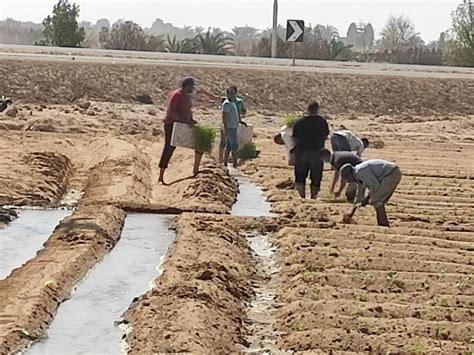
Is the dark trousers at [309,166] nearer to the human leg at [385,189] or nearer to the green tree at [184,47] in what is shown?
the human leg at [385,189]

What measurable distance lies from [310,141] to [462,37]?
32296 mm

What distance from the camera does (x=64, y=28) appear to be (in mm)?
41219

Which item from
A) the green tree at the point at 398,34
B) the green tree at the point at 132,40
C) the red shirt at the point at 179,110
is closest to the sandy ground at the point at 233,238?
the red shirt at the point at 179,110

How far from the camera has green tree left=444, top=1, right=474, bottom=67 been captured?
43188mm

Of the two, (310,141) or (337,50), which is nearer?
(310,141)

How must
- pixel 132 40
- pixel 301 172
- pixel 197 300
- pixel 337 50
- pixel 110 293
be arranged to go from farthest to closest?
pixel 132 40, pixel 337 50, pixel 301 172, pixel 110 293, pixel 197 300

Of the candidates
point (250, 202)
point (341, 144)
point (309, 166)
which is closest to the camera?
point (341, 144)

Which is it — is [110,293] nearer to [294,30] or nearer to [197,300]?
[197,300]

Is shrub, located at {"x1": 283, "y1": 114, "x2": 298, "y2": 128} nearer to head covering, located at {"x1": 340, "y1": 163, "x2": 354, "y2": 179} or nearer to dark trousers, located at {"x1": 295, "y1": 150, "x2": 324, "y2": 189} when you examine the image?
dark trousers, located at {"x1": 295, "y1": 150, "x2": 324, "y2": 189}

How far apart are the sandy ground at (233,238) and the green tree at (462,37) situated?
61.6 ft

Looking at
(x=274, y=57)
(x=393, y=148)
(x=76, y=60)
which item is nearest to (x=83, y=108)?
(x=76, y=60)

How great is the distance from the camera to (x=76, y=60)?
28.8 metres

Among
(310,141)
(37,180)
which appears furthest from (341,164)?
(37,180)

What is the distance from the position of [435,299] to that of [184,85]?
6636 millimetres
